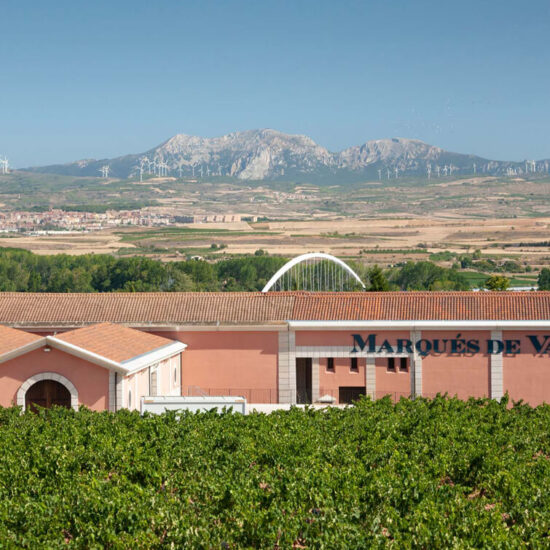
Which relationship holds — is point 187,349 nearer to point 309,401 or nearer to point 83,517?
point 309,401

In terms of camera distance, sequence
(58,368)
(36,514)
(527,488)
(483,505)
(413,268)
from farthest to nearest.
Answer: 1. (413,268)
2. (58,368)
3. (527,488)
4. (483,505)
5. (36,514)

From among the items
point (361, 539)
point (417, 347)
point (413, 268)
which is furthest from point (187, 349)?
point (413, 268)

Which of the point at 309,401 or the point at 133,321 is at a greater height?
the point at 133,321

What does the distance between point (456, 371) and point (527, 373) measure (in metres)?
2.44

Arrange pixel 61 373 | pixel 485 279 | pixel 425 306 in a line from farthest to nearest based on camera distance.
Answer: pixel 485 279 < pixel 425 306 < pixel 61 373

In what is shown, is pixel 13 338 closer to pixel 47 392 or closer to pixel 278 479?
pixel 47 392

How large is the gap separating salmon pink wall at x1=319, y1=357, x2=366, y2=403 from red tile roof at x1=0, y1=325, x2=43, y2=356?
10.0 m

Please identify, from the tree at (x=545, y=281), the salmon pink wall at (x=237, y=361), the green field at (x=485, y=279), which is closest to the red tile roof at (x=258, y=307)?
the salmon pink wall at (x=237, y=361)

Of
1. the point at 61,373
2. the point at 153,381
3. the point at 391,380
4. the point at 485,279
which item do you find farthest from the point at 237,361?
the point at 485,279

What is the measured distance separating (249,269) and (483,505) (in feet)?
455

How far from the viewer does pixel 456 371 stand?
37656 mm

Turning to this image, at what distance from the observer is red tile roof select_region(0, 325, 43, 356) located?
33375 mm

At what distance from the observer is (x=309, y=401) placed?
126 ft

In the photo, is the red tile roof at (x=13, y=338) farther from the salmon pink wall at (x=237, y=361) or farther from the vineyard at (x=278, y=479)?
the salmon pink wall at (x=237, y=361)
